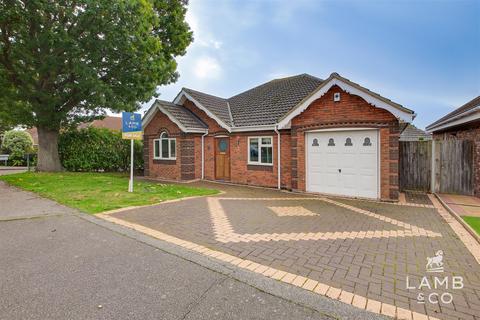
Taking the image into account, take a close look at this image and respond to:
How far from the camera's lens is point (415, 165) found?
10484mm

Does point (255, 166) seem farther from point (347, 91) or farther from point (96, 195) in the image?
point (96, 195)

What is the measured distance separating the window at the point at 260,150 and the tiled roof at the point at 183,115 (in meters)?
3.31

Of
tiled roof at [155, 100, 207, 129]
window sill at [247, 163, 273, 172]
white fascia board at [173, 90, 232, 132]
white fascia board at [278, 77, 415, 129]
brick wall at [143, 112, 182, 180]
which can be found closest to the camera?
white fascia board at [278, 77, 415, 129]

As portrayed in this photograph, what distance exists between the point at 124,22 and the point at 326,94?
9336 millimetres

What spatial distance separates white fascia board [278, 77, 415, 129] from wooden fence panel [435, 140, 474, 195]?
3217 mm

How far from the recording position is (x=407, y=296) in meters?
3.06

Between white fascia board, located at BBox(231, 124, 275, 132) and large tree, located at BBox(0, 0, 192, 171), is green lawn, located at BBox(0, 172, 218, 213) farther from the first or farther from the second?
large tree, located at BBox(0, 0, 192, 171)

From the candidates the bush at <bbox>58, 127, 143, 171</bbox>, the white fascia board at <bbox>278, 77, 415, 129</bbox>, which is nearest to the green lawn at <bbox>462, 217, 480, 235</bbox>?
the white fascia board at <bbox>278, 77, 415, 129</bbox>

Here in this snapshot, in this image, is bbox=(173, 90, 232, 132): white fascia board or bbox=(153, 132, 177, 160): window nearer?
bbox=(173, 90, 232, 132): white fascia board

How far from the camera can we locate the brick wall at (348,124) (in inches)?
341

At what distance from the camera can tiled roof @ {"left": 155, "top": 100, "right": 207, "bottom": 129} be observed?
13805 millimetres

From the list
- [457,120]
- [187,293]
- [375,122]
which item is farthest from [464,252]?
[457,120]

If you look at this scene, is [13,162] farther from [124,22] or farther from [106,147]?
[124,22]

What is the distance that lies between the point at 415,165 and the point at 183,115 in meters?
11.4
